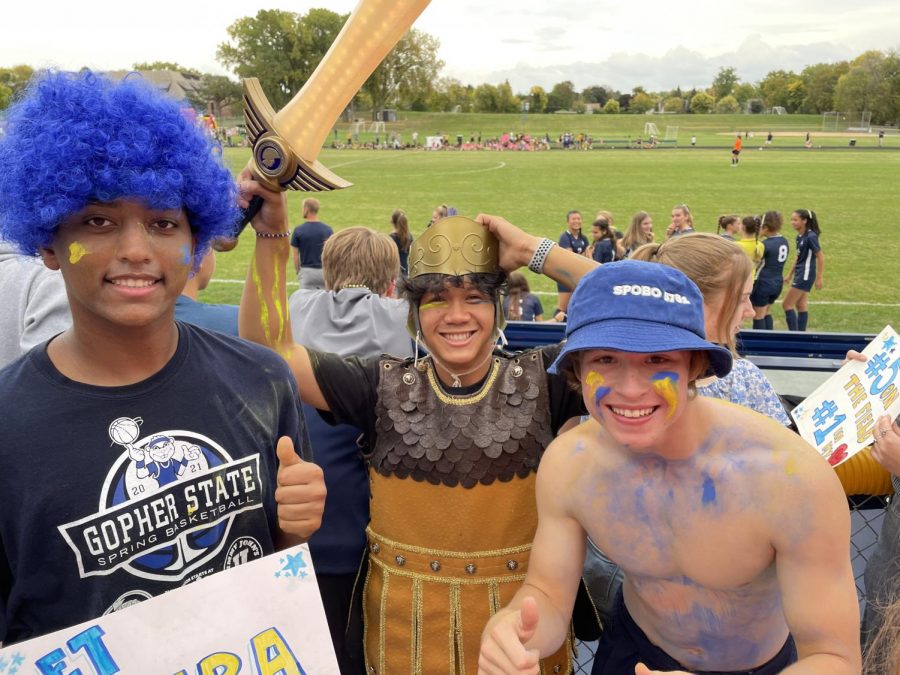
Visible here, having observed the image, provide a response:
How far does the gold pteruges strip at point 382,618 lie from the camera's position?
2.28m

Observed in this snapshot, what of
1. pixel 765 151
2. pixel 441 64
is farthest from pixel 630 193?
pixel 441 64

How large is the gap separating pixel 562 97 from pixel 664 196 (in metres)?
107

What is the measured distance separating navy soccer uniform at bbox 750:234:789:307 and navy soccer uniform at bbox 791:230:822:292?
376mm

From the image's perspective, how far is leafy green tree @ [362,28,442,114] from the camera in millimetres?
81438

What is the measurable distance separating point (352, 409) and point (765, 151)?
171 feet

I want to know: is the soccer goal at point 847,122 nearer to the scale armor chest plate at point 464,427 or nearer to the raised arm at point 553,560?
the scale armor chest plate at point 464,427

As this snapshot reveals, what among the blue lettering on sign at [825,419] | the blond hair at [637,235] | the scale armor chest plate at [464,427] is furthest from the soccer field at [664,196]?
the scale armor chest plate at [464,427]

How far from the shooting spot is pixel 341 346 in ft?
9.78

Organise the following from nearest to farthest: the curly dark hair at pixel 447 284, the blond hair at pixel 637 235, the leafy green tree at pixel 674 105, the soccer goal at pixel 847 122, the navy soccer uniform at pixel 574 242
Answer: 1. the curly dark hair at pixel 447 284
2. the blond hair at pixel 637 235
3. the navy soccer uniform at pixel 574 242
4. the soccer goal at pixel 847 122
5. the leafy green tree at pixel 674 105

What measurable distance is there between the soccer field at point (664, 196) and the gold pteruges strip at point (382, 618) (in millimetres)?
8837

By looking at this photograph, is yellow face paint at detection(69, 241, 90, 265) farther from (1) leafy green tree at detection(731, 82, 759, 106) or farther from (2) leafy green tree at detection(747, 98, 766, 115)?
(1) leafy green tree at detection(731, 82, 759, 106)

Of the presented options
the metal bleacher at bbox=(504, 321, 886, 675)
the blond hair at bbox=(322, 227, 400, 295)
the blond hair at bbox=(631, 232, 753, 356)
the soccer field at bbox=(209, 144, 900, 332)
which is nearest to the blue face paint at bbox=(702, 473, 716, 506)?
the blond hair at bbox=(631, 232, 753, 356)

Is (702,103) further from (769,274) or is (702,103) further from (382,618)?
(382,618)

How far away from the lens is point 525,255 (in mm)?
2521
